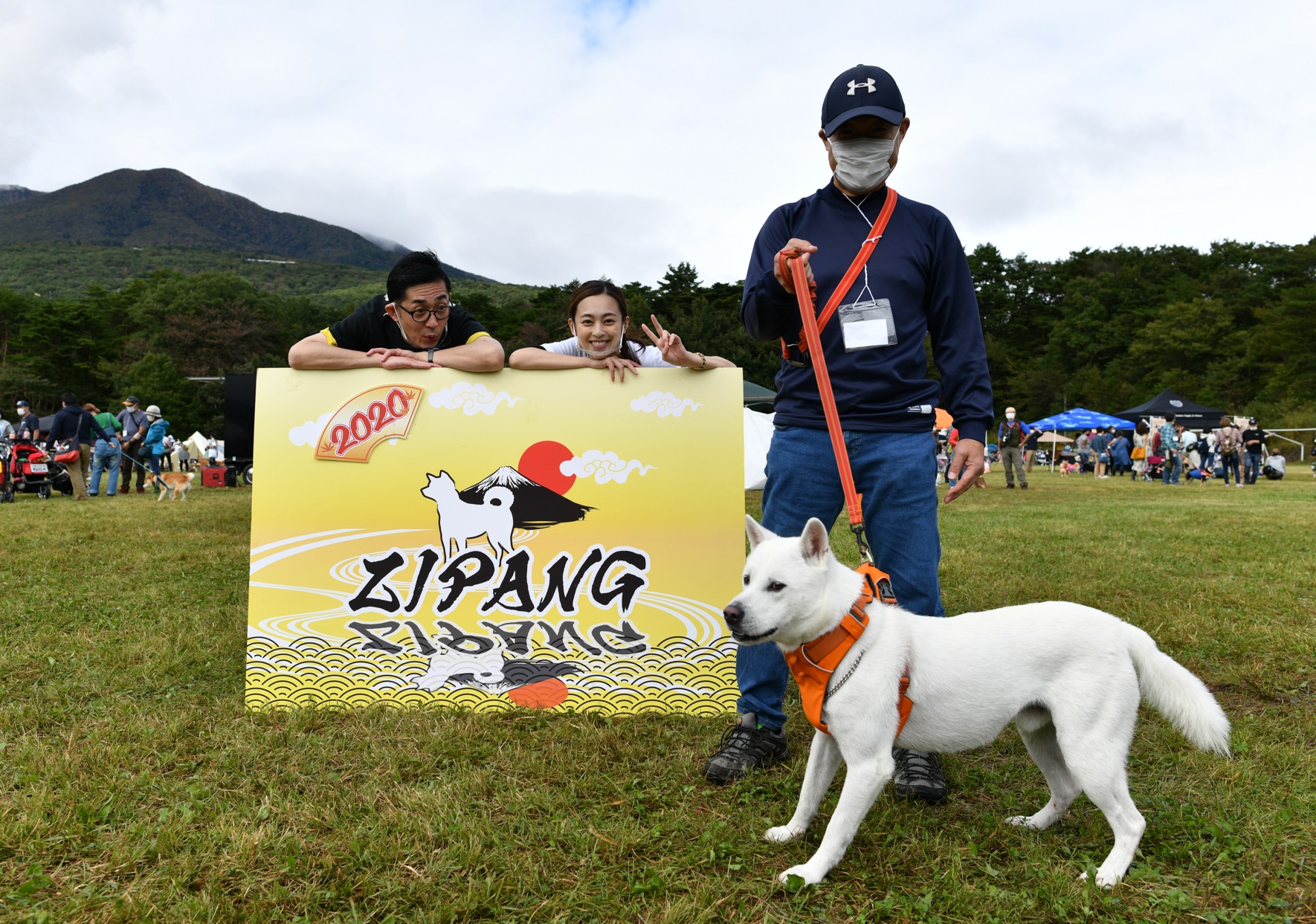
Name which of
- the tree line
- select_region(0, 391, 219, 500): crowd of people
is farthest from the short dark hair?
the tree line

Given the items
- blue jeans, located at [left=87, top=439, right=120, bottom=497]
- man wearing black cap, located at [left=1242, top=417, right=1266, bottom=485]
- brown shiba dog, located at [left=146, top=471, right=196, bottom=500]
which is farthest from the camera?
man wearing black cap, located at [left=1242, top=417, right=1266, bottom=485]

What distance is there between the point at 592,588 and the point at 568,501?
17.0 inches

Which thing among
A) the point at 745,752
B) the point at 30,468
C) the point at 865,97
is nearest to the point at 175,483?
the point at 30,468

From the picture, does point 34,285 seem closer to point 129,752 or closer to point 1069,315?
point 1069,315

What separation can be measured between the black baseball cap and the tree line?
50.2 m

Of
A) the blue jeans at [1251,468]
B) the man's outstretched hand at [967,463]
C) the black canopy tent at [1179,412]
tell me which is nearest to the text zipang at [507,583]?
the man's outstretched hand at [967,463]

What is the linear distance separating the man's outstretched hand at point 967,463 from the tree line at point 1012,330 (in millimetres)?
50335

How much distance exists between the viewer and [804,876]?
7.41ft

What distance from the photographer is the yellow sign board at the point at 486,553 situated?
3664 mm

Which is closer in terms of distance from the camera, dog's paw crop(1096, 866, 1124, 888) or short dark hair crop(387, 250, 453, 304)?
dog's paw crop(1096, 866, 1124, 888)

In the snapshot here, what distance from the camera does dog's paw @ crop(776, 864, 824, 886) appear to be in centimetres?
226

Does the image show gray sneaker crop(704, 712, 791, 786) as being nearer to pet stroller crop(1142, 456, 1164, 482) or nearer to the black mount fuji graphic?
the black mount fuji graphic

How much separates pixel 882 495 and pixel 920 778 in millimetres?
1054

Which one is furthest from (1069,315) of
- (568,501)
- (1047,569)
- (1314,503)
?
(568,501)
